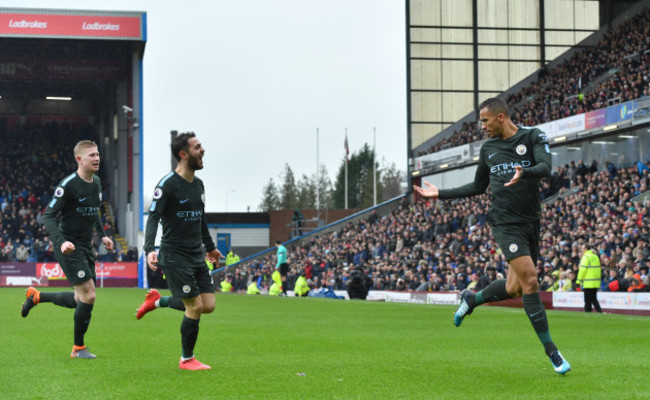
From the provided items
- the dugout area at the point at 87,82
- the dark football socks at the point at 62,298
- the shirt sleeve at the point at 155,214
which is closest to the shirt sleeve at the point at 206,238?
the shirt sleeve at the point at 155,214

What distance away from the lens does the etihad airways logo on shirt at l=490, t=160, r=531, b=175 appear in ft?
26.6

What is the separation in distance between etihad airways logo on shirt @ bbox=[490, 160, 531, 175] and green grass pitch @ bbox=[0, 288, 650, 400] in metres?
1.84

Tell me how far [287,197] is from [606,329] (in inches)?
4476

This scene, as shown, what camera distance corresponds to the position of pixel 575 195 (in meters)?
32.4

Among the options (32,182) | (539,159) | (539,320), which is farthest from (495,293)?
(32,182)

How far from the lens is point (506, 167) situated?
8172 mm

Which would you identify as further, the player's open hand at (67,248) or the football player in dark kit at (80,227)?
the football player in dark kit at (80,227)

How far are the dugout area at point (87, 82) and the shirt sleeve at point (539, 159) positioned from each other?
135 feet

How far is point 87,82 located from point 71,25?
9347 mm

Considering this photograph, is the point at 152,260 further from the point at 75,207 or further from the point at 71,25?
the point at 71,25

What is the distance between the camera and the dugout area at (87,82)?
47500 mm

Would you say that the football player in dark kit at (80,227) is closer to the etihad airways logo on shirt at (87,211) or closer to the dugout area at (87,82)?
the etihad airways logo on shirt at (87,211)

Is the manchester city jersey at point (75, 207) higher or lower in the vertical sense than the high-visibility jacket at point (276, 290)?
higher

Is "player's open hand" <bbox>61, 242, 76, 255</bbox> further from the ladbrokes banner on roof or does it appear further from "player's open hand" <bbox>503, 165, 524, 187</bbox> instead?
the ladbrokes banner on roof
